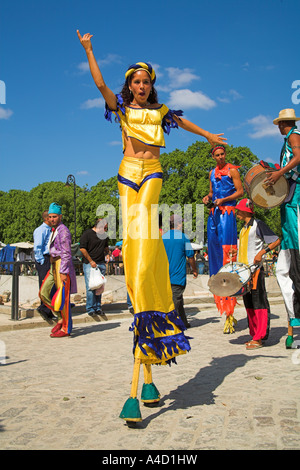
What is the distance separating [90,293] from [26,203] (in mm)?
58424

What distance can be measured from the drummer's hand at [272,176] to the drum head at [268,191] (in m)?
0.06

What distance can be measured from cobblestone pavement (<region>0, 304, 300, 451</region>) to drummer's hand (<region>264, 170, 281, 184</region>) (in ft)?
6.99

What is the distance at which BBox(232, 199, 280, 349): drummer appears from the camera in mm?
6855

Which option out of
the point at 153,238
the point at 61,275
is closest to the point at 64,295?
the point at 61,275

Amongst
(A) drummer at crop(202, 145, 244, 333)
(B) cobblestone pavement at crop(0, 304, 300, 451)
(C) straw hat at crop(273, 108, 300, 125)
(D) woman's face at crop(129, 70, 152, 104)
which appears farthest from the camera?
(A) drummer at crop(202, 145, 244, 333)

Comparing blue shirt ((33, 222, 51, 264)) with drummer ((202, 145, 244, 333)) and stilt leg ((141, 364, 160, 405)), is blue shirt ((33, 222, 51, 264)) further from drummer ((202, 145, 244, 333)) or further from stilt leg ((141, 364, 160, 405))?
stilt leg ((141, 364, 160, 405))

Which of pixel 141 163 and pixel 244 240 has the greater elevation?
pixel 141 163

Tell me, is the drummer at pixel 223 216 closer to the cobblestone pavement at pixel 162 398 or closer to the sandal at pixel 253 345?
the cobblestone pavement at pixel 162 398

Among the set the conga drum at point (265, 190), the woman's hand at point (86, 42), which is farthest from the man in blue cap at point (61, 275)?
the woman's hand at point (86, 42)

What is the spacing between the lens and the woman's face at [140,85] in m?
4.32

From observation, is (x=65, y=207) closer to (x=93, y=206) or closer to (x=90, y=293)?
(x=93, y=206)

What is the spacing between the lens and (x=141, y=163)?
4.16 meters

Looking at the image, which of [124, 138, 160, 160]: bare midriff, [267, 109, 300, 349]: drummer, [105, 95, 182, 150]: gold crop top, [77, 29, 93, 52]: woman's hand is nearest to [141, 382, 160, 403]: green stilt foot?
[124, 138, 160, 160]: bare midriff

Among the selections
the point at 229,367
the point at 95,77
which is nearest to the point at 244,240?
the point at 229,367
